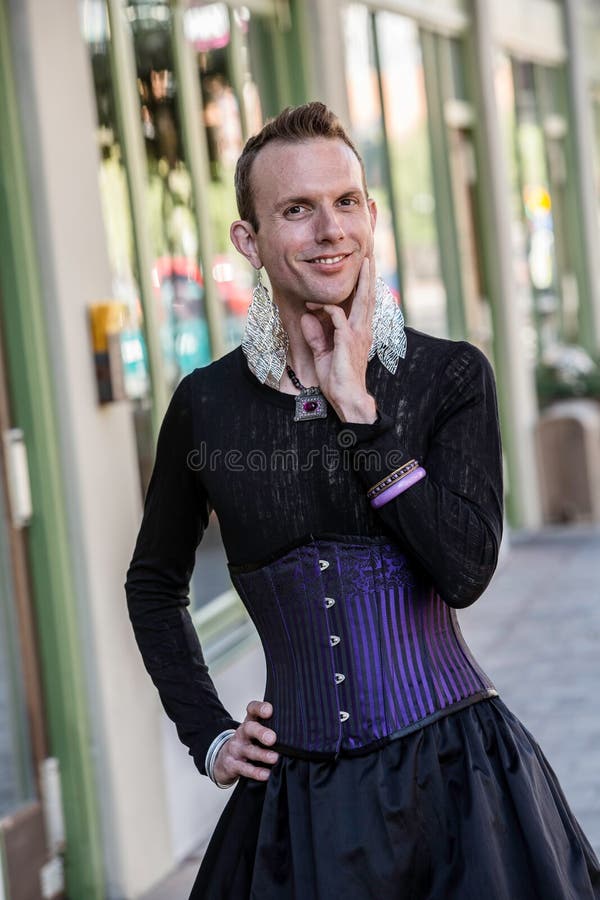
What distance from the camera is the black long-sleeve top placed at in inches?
72.3

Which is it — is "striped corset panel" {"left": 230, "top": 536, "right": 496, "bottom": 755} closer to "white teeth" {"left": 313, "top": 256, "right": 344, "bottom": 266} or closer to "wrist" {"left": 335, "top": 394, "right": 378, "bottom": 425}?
"wrist" {"left": 335, "top": 394, "right": 378, "bottom": 425}

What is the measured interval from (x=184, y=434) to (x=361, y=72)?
662 cm

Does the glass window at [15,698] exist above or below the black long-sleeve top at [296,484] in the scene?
below

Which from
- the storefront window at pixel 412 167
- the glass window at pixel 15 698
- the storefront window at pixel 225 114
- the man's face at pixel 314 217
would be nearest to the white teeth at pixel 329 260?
the man's face at pixel 314 217

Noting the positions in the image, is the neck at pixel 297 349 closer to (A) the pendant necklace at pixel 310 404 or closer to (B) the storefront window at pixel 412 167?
(A) the pendant necklace at pixel 310 404

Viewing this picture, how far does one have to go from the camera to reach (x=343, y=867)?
1864 millimetres

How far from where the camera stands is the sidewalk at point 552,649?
16.4 feet

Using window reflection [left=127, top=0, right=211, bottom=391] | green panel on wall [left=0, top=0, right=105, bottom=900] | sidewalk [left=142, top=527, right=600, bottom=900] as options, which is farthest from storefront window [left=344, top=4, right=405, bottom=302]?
green panel on wall [left=0, top=0, right=105, bottom=900]

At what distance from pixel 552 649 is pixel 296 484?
17.0 feet

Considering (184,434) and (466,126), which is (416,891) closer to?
(184,434)

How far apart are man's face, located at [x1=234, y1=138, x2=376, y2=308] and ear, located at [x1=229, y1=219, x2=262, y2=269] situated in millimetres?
55

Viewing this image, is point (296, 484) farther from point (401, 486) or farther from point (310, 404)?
point (401, 486)

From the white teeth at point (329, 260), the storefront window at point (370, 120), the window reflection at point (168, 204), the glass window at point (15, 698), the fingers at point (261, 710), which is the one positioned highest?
the storefront window at point (370, 120)

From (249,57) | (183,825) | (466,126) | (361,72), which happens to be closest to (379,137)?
(361,72)
